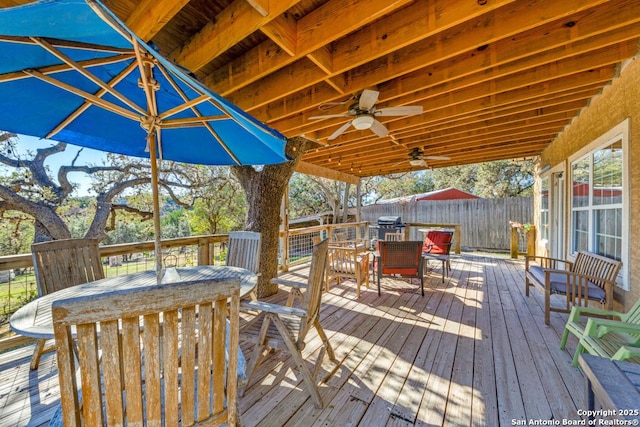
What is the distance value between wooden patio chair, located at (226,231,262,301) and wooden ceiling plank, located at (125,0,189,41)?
1.94m

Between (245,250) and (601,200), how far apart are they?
4.58m

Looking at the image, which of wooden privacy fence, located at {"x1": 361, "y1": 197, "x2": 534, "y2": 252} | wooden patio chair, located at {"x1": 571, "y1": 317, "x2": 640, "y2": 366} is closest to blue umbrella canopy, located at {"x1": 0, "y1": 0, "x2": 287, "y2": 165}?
wooden patio chair, located at {"x1": 571, "y1": 317, "x2": 640, "y2": 366}

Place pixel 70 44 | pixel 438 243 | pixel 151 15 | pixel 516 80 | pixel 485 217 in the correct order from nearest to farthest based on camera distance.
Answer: pixel 70 44, pixel 151 15, pixel 516 80, pixel 438 243, pixel 485 217

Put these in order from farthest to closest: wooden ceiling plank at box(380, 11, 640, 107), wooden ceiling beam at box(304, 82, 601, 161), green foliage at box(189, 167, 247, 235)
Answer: green foliage at box(189, 167, 247, 235)
wooden ceiling beam at box(304, 82, 601, 161)
wooden ceiling plank at box(380, 11, 640, 107)

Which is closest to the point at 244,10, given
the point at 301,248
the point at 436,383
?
the point at 436,383

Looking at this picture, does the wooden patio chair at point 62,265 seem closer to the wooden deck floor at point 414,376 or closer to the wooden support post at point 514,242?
the wooden deck floor at point 414,376

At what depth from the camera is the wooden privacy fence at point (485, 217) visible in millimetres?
9117

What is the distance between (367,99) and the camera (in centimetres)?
292

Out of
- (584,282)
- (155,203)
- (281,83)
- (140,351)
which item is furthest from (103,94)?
(584,282)

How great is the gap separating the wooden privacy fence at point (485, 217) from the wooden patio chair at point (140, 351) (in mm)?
9155

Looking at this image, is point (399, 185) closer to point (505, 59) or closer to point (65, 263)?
point (505, 59)

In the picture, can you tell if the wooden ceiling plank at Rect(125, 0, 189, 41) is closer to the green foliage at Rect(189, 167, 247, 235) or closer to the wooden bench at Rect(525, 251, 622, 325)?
the wooden bench at Rect(525, 251, 622, 325)

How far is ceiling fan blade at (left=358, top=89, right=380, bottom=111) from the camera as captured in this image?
2.78 m

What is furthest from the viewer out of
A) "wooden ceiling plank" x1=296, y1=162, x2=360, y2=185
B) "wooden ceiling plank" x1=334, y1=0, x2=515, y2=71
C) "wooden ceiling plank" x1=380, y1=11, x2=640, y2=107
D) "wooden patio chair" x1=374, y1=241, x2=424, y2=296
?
"wooden ceiling plank" x1=296, y1=162, x2=360, y2=185
